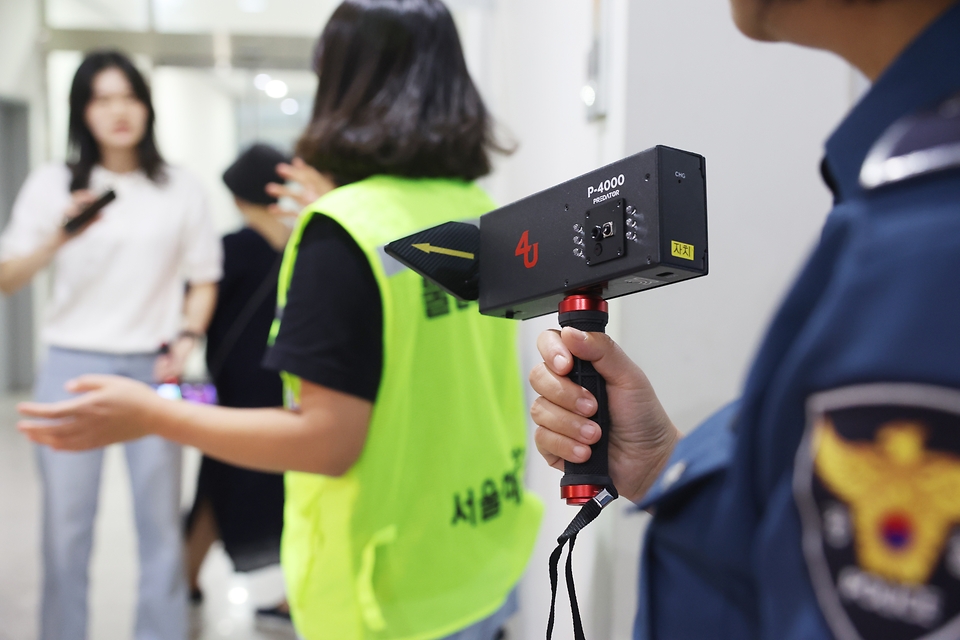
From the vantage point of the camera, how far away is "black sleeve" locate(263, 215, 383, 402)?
0.81 metres

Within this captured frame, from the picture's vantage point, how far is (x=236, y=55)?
4125mm

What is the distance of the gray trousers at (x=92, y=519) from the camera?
1.82 m

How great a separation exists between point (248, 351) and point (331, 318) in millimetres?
1535

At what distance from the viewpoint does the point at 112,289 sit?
73.2 inches

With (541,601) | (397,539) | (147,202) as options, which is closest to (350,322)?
(397,539)

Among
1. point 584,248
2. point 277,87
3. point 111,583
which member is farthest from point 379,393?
point 277,87

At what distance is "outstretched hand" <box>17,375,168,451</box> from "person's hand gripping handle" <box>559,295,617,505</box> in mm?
613

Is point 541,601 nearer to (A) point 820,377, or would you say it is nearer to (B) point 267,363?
(B) point 267,363

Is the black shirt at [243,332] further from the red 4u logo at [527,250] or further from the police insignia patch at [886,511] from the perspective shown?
the police insignia patch at [886,511]

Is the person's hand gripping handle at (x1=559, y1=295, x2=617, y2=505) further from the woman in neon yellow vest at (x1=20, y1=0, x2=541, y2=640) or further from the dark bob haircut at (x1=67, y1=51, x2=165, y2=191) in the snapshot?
the dark bob haircut at (x1=67, y1=51, x2=165, y2=191)

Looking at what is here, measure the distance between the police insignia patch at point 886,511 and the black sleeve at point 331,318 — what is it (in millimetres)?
603

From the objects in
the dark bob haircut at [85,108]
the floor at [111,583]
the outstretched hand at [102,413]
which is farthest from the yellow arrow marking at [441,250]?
the floor at [111,583]

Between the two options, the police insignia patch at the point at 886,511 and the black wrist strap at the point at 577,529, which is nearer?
the police insignia patch at the point at 886,511

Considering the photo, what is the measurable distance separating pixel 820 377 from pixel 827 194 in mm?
775
